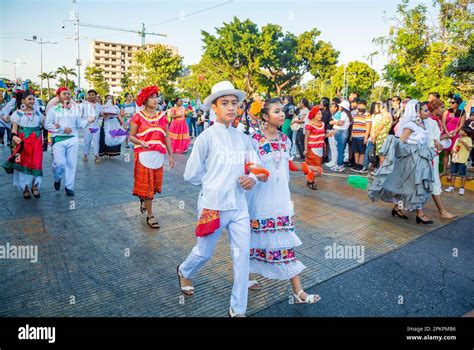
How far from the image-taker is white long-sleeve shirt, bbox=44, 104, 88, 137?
662 centimetres

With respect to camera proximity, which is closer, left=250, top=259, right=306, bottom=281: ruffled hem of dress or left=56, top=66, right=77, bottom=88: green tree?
left=250, top=259, right=306, bottom=281: ruffled hem of dress

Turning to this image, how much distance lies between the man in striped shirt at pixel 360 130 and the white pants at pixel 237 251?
7.86 meters

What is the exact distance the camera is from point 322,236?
16.2 ft

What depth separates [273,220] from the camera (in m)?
3.23

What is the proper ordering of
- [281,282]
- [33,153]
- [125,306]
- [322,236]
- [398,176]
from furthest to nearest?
[33,153], [398,176], [322,236], [281,282], [125,306]

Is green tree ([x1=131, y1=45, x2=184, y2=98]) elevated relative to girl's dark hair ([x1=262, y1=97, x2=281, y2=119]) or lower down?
elevated

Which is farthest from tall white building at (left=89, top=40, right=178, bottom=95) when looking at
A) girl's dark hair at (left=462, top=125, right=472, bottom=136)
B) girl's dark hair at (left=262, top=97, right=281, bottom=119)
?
girl's dark hair at (left=262, top=97, right=281, bottom=119)

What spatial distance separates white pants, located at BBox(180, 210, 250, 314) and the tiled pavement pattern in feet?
1.04

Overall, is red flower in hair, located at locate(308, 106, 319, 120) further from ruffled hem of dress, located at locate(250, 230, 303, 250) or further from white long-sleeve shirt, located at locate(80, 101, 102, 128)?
white long-sleeve shirt, located at locate(80, 101, 102, 128)

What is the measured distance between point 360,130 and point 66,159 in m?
7.29
